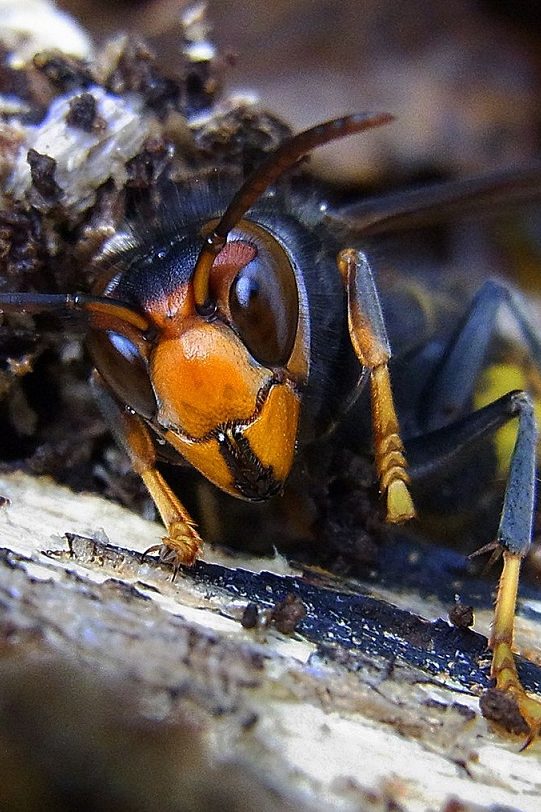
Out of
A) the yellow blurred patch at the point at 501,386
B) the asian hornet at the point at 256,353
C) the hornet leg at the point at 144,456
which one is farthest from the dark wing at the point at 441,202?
the hornet leg at the point at 144,456

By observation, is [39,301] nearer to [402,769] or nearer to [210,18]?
[402,769]

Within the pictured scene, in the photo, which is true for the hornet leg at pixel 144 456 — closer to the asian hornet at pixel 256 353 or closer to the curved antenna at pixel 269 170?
the asian hornet at pixel 256 353

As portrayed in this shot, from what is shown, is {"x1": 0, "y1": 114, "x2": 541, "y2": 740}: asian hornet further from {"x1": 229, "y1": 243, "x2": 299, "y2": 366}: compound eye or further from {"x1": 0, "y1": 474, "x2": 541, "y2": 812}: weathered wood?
{"x1": 0, "y1": 474, "x2": 541, "y2": 812}: weathered wood

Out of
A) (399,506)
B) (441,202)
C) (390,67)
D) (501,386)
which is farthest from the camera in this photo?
(390,67)

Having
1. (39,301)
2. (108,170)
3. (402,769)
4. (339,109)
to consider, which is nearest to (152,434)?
(39,301)

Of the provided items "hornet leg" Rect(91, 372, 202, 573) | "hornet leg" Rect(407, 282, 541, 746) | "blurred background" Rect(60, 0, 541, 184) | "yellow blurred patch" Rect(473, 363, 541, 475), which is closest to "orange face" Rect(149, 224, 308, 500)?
"hornet leg" Rect(91, 372, 202, 573)

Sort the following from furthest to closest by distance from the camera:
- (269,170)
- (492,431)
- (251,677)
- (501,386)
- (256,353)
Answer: (501,386)
(492,431)
(256,353)
(269,170)
(251,677)

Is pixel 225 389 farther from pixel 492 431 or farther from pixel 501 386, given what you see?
pixel 501 386

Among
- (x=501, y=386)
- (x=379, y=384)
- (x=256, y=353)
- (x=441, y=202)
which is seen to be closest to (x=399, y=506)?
(x=379, y=384)
